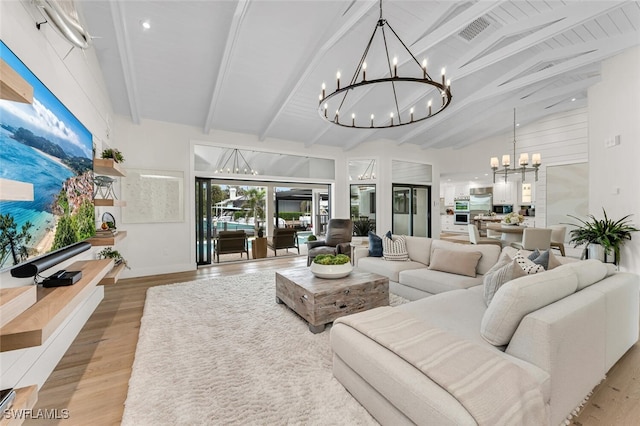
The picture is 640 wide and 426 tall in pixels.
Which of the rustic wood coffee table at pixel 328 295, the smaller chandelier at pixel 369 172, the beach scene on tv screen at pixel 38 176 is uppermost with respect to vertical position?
the smaller chandelier at pixel 369 172

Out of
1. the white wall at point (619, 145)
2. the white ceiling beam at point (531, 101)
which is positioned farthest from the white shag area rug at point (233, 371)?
the white ceiling beam at point (531, 101)

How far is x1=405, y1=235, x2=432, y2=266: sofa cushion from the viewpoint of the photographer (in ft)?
12.4

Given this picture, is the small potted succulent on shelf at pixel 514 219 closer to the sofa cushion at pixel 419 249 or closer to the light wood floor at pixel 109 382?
the sofa cushion at pixel 419 249

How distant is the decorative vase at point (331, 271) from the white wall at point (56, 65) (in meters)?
2.22

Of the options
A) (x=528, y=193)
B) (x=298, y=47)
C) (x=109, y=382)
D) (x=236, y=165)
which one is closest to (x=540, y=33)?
(x=298, y=47)

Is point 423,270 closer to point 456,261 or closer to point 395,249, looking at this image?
point 456,261

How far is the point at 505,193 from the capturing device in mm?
9188

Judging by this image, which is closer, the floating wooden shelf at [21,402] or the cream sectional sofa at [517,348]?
the floating wooden shelf at [21,402]

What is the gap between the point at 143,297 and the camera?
3697 millimetres

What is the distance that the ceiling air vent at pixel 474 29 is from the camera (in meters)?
3.77

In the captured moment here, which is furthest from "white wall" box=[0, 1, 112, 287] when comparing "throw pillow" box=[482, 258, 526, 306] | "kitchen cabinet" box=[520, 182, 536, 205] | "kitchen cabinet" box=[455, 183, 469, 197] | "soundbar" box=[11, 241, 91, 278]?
"kitchen cabinet" box=[455, 183, 469, 197]

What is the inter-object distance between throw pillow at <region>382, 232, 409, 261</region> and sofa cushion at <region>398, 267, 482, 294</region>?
469mm

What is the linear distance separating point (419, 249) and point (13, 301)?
384 centimetres

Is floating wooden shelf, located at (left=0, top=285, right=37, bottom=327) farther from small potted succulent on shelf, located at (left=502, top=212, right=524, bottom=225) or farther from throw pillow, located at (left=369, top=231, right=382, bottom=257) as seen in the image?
small potted succulent on shelf, located at (left=502, top=212, right=524, bottom=225)
